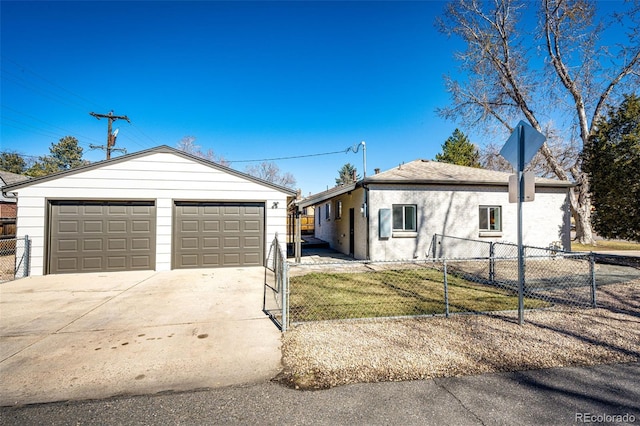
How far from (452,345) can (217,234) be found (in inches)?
329

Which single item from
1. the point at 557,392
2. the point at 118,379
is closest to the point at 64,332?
the point at 118,379

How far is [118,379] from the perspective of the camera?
10.4 feet

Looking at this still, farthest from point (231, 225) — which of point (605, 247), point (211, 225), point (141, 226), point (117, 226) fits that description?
point (605, 247)

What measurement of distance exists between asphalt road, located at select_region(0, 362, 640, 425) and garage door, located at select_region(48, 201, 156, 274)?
7682 mm

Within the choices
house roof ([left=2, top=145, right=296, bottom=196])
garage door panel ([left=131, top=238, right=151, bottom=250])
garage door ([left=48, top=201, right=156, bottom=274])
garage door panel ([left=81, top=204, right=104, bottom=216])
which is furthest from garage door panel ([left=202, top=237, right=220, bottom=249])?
garage door panel ([left=81, top=204, right=104, bottom=216])

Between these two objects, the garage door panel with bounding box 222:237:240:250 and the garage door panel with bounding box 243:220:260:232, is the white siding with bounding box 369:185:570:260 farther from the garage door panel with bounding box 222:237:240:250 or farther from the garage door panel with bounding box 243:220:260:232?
the garage door panel with bounding box 222:237:240:250

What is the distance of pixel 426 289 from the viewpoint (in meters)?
7.07

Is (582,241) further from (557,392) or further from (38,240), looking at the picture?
(38,240)

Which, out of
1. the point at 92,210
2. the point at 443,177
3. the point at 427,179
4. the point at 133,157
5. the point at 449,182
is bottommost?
the point at 92,210

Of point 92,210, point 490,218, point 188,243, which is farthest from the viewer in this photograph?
point 490,218

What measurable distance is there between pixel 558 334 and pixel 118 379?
580 centimetres

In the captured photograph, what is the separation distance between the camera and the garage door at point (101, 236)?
9.21 meters

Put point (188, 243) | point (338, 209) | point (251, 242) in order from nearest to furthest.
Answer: point (188, 243)
point (251, 242)
point (338, 209)

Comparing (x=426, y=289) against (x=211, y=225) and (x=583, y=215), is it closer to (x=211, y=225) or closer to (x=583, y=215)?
(x=211, y=225)
